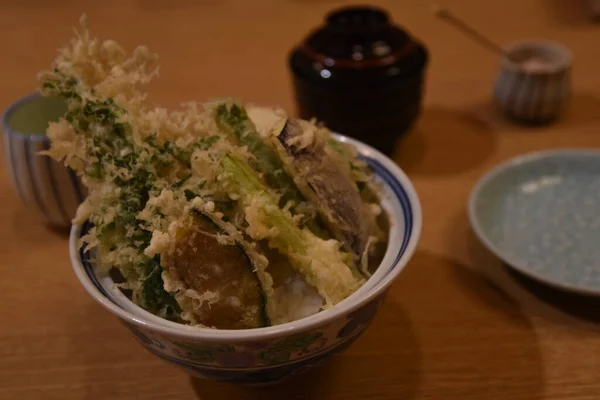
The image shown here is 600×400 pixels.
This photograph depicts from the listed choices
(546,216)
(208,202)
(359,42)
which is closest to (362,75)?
(359,42)

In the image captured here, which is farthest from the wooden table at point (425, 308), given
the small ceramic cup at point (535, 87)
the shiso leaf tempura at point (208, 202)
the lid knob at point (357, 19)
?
the lid knob at point (357, 19)

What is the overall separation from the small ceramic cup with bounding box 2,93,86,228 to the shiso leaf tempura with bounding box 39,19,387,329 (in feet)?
0.77

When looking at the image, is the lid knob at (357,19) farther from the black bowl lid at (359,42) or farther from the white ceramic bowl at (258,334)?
the white ceramic bowl at (258,334)

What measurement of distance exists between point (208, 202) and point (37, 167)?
1.42 ft

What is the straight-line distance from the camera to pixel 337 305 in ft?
1.78

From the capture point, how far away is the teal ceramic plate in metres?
0.81

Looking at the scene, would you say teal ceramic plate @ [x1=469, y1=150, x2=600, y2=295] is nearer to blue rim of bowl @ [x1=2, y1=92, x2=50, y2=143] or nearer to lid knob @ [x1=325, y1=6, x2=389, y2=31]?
lid knob @ [x1=325, y1=6, x2=389, y2=31]

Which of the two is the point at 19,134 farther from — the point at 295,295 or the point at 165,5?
the point at 165,5

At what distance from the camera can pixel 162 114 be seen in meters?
0.65

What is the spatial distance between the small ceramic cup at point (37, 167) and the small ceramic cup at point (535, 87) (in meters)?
0.85

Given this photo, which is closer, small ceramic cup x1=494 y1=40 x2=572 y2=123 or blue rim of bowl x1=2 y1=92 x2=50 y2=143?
blue rim of bowl x1=2 y1=92 x2=50 y2=143

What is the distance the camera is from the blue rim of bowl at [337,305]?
511 mm

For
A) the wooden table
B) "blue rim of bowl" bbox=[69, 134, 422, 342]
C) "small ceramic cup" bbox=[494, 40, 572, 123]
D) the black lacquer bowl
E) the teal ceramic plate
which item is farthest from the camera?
"small ceramic cup" bbox=[494, 40, 572, 123]

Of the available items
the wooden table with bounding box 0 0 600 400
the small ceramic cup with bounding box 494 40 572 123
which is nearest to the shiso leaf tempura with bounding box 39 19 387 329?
the wooden table with bounding box 0 0 600 400
